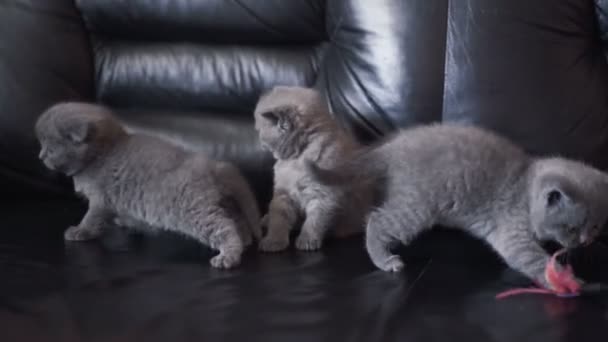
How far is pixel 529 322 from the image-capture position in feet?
3.77

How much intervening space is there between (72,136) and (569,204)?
1.17 meters

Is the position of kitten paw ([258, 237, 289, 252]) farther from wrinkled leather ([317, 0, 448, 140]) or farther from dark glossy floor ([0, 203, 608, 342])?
wrinkled leather ([317, 0, 448, 140])

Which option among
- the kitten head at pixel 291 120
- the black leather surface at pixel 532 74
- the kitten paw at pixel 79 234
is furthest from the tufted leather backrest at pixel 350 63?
the kitten paw at pixel 79 234

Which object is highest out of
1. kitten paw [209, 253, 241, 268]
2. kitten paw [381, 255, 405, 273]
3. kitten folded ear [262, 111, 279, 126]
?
kitten folded ear [262, 111, 279, 126]

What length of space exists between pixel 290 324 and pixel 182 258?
437 mm

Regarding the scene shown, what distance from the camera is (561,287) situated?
4.20 feet

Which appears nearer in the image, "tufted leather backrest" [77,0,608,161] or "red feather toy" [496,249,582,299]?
"red feather toy" [496,249,582,299]

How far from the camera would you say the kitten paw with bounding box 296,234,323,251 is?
154 centimetres

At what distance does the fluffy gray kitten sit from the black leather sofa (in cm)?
7

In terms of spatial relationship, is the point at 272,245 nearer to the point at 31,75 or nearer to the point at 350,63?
the point at 350,63

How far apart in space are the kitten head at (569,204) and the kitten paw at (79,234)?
42.1 inches

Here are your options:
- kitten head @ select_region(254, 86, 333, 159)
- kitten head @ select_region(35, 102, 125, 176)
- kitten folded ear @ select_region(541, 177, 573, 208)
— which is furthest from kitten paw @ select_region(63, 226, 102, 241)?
kitten folded ear @ select_region(541, 177, 573, 208)

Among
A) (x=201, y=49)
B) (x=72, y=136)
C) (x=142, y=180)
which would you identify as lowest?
(x=142, y=180)

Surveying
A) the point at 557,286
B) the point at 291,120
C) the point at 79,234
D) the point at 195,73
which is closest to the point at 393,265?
the point at 557,286
